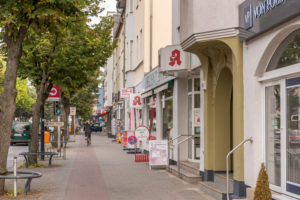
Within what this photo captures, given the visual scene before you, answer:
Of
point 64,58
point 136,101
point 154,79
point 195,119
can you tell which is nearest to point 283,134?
point 195,119

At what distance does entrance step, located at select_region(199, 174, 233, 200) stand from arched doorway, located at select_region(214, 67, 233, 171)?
1.49 ft

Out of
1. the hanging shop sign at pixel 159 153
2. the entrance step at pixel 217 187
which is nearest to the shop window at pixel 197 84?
the hanging shop sign at pixel 159 153

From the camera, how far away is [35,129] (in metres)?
17.1

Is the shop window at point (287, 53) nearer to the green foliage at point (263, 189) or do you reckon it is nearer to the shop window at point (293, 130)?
the shop window at point (293, 130)

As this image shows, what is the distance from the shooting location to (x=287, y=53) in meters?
8.15

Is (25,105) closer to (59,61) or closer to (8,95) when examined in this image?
(59,61)

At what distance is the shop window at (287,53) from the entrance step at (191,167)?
208 inches

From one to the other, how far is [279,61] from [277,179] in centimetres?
214

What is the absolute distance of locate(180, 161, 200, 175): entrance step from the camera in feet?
43.7

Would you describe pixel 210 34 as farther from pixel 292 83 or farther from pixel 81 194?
pixel 81 194

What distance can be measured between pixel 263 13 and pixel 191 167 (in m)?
6.58

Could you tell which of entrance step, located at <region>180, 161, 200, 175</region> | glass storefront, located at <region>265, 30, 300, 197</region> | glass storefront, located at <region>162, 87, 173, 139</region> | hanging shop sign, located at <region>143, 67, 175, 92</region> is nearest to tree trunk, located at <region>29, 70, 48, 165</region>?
hanging shop sign, located at <region>143, 67, 175, 92</region>

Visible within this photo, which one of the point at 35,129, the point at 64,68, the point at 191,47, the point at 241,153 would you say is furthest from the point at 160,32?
A: the point at 241,153

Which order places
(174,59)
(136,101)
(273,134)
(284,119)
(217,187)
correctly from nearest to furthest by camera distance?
1. (284,119)
2. (273,134)
3. (217,187)
4. (174,59)
5. (136,101)
